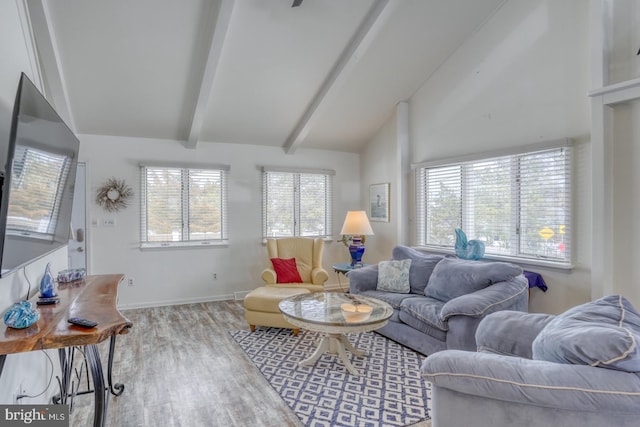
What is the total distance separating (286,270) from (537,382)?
346cm

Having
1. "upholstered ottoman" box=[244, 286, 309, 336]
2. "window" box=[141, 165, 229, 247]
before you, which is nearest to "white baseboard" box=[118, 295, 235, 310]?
"window" box=[141, 165, 229, 247]

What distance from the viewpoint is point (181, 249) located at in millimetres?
5129

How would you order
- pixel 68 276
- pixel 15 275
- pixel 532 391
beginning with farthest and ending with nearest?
pixel 68 276
pixel 15 275
pixel 532 391

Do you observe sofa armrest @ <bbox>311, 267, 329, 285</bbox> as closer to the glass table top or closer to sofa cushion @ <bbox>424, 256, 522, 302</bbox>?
the glass table top

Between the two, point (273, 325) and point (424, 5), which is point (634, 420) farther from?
point (424, 5)

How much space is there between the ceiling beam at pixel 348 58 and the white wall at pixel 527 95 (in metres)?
1.26

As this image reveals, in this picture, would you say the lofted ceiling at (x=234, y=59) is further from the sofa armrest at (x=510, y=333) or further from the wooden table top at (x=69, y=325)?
the sofa armrest at (x=510, y=333)

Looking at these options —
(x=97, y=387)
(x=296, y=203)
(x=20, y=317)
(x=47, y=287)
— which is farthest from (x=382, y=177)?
(x=20, y=317)

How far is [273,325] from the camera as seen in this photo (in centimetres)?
381

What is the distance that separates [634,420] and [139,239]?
16.8 feet

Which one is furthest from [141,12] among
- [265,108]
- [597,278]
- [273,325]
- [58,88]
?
[597,278]

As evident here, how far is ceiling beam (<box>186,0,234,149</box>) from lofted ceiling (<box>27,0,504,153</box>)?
1cm

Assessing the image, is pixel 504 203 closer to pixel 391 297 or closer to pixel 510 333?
pixel 391 297

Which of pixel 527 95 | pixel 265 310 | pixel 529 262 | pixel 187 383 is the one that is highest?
pixel 527 95
